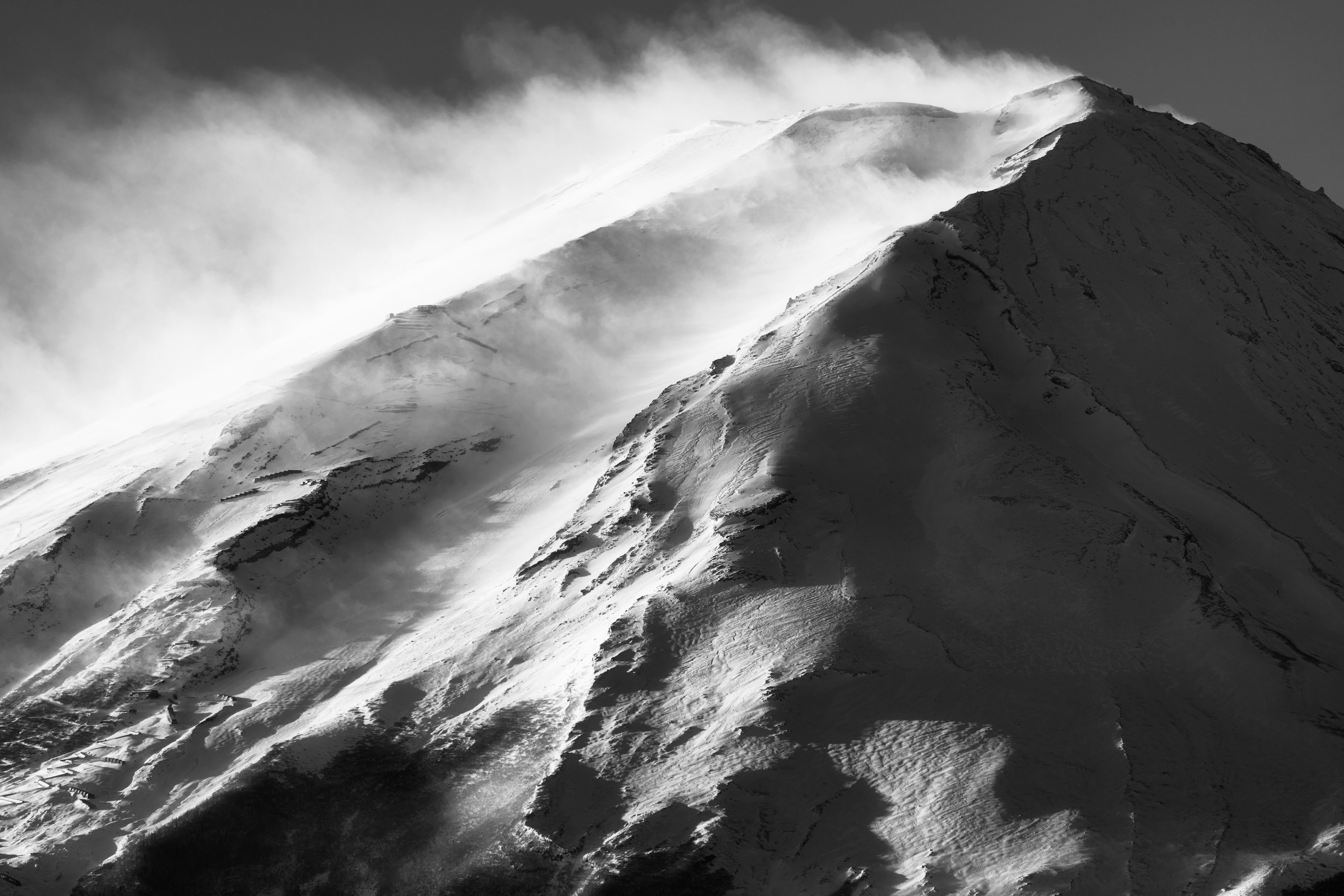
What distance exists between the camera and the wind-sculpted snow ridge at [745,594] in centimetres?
2266

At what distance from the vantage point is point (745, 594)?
26453mm

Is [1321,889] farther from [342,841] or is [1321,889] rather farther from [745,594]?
[342,841]

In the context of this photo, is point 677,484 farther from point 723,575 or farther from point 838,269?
point 838,269

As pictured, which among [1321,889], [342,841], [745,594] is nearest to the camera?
[1321,889]

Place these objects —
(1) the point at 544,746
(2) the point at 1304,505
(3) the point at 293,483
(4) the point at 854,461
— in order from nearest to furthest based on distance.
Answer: (1) the point at 544,746, (4) the point at 854,461, (2) the point at 1304,505, (3) the point at 293,483

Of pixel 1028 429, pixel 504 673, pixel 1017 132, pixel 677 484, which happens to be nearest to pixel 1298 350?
pixel 1028 429

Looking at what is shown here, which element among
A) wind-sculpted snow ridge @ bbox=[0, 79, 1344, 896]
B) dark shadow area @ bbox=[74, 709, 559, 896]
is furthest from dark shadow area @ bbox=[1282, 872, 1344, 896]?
dark shadow area @ bbox=[74, 709, 559, 896]

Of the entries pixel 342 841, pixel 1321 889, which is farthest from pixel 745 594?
pixel 1321 889

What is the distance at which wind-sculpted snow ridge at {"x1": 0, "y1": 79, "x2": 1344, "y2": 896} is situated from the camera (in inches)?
892

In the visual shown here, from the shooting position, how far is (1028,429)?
103ft

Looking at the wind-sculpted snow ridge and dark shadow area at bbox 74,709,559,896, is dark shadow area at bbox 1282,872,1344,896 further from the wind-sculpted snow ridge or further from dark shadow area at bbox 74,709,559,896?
dark shadow area at bbox 74,709,559,896

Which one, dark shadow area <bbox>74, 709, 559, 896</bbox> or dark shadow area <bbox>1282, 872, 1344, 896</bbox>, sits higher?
dark shadow area <bbox>74, 709, 559, 896</bbox>

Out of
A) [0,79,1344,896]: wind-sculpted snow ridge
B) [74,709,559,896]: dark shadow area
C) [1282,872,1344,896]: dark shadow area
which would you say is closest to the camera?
[1282,872,1344,896]: dark shadow area

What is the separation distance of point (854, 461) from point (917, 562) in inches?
124
